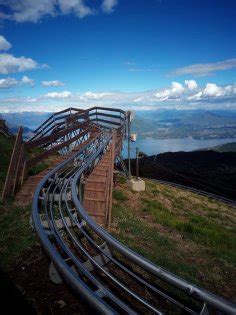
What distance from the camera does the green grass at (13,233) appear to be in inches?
272

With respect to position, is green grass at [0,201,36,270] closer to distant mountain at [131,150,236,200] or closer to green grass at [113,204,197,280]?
green grass at [113,204,197,280]

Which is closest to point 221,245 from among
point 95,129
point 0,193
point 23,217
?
point 23,217

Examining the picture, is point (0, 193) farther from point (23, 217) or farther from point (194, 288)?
point (194, 288)

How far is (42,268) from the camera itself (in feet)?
20.9

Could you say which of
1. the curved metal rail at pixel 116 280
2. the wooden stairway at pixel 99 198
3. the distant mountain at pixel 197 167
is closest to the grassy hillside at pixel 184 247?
the wooden stairway at pixel 99 198

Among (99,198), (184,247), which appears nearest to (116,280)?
(184,247)

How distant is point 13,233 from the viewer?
8133 mm

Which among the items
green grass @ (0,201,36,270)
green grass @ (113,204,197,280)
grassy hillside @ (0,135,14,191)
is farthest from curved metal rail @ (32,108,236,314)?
grassy hillside @ (0,135,14,191)

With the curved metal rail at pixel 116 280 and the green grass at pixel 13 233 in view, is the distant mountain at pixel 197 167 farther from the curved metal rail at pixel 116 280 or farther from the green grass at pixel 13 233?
the curved metal rail at pixel 116 280

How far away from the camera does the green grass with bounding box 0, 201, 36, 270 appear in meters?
6.90

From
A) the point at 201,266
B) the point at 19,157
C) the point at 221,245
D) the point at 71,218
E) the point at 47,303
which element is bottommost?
the point at 221,245

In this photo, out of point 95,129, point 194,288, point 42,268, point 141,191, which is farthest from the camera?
point 95,129

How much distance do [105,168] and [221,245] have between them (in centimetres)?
618

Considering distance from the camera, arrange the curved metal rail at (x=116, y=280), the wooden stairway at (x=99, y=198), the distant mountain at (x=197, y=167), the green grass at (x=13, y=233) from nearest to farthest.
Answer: the curved metal rail at (x=116, y=280) < the green grass at (x=13, y=233) < the wooden stairway at (x=99, y=198) < the distant mountain at (x=197, y=167)
